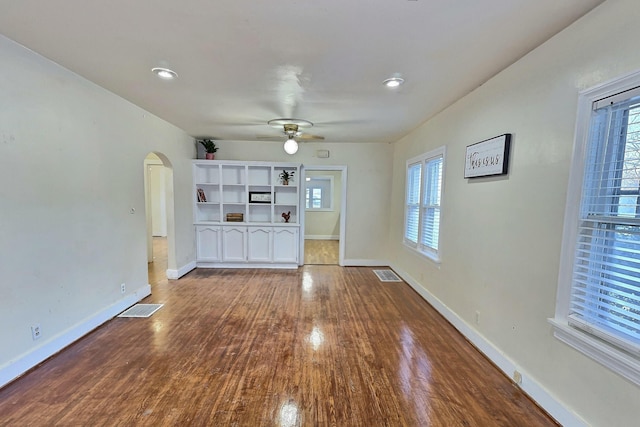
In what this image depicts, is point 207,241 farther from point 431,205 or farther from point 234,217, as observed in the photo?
point 431,205

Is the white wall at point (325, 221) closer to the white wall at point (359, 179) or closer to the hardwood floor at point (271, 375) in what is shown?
the white wall at point (359, 179)

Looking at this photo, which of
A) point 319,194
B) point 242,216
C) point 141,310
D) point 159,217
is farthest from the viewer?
point 319,194

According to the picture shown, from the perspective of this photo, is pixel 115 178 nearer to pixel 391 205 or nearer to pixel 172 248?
pixel 172 248

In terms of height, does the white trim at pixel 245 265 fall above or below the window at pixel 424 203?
below

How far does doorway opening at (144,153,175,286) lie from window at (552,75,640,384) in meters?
4.76

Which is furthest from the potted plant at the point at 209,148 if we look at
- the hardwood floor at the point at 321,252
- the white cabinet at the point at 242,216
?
the hardwood floor at the point at 321,252

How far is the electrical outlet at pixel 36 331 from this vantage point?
215 cm

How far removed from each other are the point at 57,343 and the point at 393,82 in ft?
12.5

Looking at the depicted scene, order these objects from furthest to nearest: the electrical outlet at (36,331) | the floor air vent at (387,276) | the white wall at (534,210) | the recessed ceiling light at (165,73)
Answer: the floor air vent at (387,276) → the recessed ceiling light at (165,73) → the electrical outlet at (36,331) → the white wall at (534,210)

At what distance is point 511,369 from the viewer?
211 cm

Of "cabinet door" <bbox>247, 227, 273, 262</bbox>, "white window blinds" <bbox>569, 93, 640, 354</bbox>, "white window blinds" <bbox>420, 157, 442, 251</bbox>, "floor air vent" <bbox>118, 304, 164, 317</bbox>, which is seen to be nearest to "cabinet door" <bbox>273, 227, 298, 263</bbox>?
"cabinet door" <bbox>247, 227, 273, 262</bbox>

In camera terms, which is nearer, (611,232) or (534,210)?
(611,232)

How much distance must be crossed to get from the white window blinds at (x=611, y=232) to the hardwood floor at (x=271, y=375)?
824mm

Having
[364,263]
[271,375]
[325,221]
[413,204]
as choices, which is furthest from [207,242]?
[325,221]
